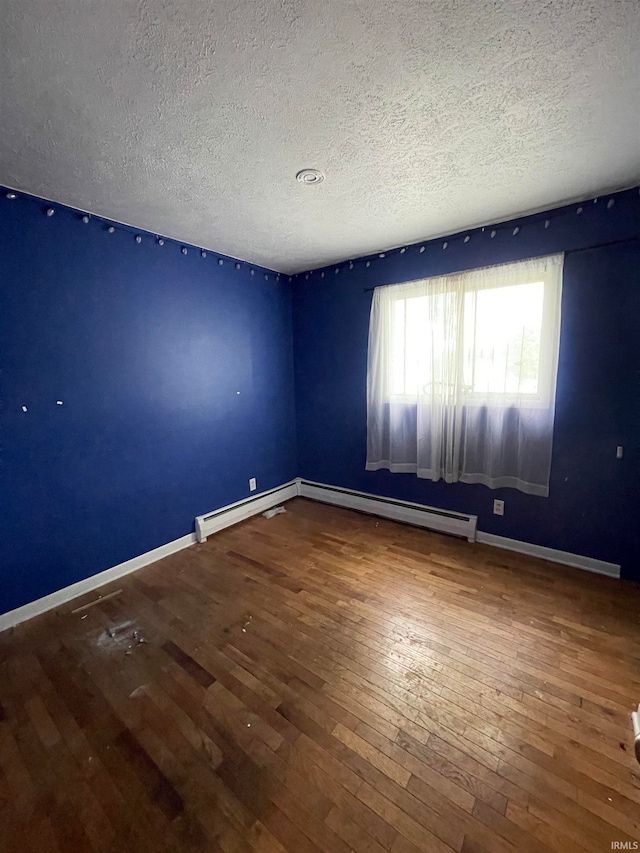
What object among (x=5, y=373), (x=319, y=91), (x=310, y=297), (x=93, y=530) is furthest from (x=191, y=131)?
(x=93, y=530)

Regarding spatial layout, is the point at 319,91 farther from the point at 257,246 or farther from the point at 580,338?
the point at 580,338

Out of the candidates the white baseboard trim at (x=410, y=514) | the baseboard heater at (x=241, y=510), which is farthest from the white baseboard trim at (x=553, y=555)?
the baseboard heater at (x=241, y=510)

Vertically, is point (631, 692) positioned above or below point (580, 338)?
below

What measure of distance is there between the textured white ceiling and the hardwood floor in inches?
93.6

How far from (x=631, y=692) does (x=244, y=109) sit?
2852mm

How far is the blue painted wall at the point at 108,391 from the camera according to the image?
1.85m

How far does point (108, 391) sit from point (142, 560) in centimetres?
126

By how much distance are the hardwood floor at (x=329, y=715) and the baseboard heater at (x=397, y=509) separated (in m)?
0.49

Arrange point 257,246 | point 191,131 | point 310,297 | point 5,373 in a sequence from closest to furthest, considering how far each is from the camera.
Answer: point 191,131, point 5,373, point 257,246, point 310,297

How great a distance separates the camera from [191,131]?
1.36m

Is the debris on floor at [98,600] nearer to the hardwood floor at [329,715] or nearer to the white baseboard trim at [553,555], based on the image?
the hardwood floor at [329,715]

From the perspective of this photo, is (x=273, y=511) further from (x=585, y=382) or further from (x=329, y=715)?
(x=585, y=382)

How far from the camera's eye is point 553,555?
2.34 m

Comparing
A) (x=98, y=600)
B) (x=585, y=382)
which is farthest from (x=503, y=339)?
(x=98, y=600)
